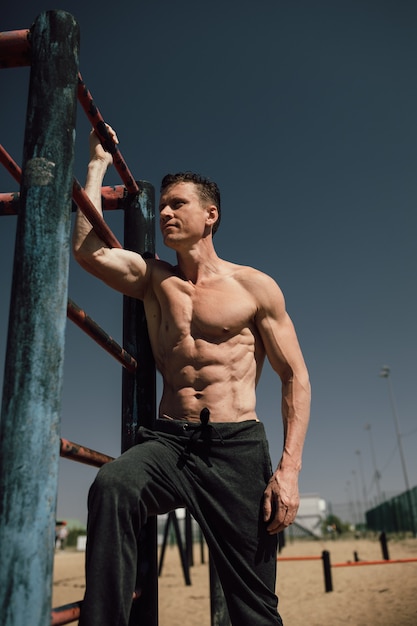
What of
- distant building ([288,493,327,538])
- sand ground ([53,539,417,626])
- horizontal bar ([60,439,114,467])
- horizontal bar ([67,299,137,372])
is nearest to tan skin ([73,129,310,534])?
horizontal bar ([67,299,137,372])

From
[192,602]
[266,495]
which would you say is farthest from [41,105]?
[192,602]

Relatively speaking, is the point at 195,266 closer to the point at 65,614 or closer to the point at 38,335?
the point at 38,335

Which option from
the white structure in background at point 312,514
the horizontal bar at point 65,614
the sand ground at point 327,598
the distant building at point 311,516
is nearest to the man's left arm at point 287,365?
the horizontal bar at point 65,614

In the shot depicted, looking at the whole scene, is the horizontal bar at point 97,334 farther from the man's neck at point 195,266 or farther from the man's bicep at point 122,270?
the man's neck at point 195,266

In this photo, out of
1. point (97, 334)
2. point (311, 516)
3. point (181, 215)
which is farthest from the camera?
point (311, 516)

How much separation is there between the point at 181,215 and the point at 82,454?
3.76ft

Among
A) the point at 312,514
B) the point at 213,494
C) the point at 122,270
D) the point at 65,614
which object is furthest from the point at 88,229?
the point at 312,514

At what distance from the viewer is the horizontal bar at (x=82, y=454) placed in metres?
1.38

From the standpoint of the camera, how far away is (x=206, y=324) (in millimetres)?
2111

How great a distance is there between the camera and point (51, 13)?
5.04ft

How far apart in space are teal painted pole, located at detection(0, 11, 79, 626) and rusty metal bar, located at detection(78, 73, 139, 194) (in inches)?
5.9

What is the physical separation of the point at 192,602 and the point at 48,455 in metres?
7.89

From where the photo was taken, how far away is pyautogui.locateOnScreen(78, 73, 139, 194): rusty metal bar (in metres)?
1.75

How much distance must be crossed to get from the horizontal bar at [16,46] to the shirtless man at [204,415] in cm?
59
